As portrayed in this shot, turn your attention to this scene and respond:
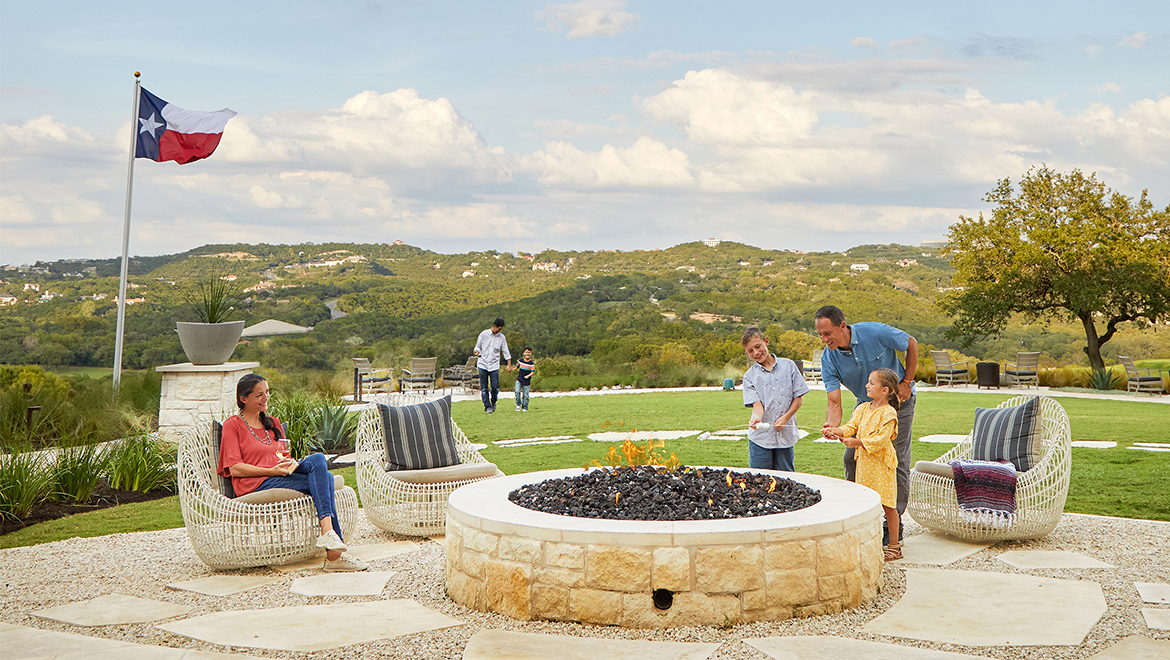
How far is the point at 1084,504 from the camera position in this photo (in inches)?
227

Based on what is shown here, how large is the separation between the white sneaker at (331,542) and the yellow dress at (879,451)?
2.81m

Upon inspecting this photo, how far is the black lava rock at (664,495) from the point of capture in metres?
3.60

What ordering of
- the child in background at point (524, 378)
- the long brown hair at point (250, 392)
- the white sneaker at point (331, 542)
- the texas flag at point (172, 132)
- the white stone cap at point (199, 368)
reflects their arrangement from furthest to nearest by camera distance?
1. the child in background at point (524, 378)
2. the texas flag at point (172, 132)
3. the white stone cap at point (199, 368)
4. the long brown hair at point (250, 392)
5. the white sneaker at point (331, 542)

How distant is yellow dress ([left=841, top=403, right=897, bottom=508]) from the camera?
14.1 ft

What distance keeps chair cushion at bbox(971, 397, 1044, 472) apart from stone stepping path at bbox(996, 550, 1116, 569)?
2.13 ft

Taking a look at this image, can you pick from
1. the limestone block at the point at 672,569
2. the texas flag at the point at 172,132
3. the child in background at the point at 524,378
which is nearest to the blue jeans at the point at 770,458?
the limestone block at the point at 672,569

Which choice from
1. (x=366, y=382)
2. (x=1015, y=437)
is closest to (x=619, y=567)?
(x=1015, y=437)

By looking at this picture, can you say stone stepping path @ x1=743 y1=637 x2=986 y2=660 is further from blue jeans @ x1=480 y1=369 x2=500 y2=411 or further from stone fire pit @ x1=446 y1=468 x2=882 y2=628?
blue jeans @ x1=480 y1=369 x2=500 y2=411

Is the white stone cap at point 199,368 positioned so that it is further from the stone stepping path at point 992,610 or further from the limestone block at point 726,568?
the stone stepping path at point 992,610

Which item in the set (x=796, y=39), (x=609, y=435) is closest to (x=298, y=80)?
(x=796, y=39)

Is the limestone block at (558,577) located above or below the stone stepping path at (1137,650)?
above

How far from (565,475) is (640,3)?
31.0 feet

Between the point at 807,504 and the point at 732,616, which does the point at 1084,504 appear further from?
the point at 732,616

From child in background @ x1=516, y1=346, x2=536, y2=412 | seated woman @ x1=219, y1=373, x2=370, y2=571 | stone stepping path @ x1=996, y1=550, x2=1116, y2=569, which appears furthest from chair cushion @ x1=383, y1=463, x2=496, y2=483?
child in background @ x1=516, y1=346, x2=536, y2=412
